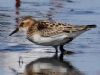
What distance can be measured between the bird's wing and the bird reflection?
53 centimetres

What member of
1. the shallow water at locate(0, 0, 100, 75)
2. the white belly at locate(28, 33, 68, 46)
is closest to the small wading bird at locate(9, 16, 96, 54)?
the white belly at locate(28, 33, 68, 46)

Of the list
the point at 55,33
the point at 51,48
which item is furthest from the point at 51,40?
the point at 51,48

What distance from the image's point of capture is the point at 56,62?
9969 millimetres

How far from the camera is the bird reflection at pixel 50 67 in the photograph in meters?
9.21

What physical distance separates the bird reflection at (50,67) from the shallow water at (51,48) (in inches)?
5.1

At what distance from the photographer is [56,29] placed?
10.5m

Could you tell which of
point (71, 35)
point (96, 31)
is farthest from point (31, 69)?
point (96, 31)

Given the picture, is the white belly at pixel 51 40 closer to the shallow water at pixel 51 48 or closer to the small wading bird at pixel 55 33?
the small wading bird at pixel 55 33

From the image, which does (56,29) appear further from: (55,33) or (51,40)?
(51,40)

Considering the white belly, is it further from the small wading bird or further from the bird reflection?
the bird reflection

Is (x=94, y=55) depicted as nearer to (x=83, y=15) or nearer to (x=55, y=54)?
(x=55, y=54)

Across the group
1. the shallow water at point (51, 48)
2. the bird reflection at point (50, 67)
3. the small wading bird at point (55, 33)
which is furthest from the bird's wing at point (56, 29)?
the bird reflection at point (50, 67)

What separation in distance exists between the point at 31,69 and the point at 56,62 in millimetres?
676

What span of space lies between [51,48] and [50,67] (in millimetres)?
1720
